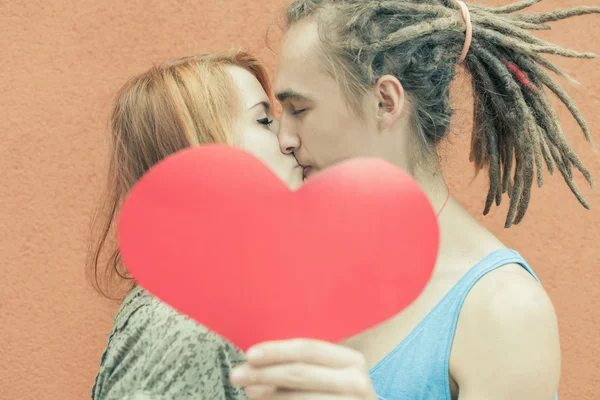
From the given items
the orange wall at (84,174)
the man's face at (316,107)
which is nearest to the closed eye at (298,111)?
the man's face at (316,107)

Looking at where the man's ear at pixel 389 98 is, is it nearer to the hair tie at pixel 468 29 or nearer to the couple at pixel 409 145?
the couple at pixel 409 145

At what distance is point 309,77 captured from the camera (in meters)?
0.84

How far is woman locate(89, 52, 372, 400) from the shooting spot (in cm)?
91

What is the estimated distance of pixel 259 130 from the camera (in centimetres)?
103

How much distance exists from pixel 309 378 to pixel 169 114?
587 mm

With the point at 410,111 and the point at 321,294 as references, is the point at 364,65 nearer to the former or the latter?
the point at 410,111

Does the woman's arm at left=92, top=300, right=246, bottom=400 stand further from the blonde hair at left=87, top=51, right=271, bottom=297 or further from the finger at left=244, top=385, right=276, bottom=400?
the finger at left=244, top=385, right=276, bottom=400

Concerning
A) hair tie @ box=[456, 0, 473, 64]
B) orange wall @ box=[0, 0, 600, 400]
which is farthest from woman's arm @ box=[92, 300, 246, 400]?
orange wall @ box=[0, 0, 600, 400]

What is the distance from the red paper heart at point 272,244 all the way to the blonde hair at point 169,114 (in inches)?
16.5

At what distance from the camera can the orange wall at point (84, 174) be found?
1456 millimetres

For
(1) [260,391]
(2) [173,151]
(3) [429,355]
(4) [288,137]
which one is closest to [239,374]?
(1) [260,391]

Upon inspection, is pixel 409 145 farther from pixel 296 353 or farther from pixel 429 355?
pixel 296 353

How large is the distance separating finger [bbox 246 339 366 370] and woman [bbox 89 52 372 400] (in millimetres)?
387

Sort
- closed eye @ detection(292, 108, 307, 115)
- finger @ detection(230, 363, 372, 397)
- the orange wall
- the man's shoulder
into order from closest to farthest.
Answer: finger @ detection(230, 363, 372, 397), the man's shoulder, closed eye @ detection(292, 108, 307, 115), the orange wall
